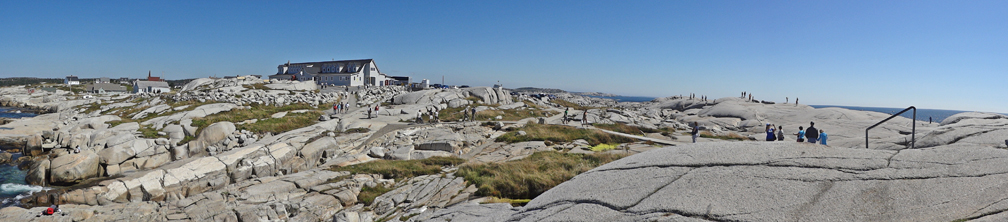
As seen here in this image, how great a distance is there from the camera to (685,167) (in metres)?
9.78

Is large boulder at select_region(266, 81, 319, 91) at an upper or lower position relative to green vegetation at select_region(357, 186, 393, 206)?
upper

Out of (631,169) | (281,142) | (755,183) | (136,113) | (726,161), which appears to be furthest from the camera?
(136,113)

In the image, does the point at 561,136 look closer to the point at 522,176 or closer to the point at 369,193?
the point at 522,176

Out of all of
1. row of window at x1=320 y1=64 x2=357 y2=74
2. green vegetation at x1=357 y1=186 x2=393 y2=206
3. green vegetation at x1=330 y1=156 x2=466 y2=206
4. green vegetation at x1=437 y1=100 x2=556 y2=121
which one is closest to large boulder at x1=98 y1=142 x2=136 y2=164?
green vegetation at x1=330 y1=156 x2=466 y2=206

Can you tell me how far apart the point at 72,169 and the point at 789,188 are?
33069 millimetres

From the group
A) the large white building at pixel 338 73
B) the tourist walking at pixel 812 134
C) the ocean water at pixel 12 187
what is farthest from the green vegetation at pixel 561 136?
the large white building at pixel 338 73

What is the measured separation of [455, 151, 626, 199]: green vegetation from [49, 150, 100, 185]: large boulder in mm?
22763

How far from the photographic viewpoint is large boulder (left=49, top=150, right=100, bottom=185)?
2133cm

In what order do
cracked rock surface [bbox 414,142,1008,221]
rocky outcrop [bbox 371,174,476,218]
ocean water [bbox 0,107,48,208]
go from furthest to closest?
ocean water [bbox 0,107,48,208] < rocky outcrop [bbox 371,174,476,218] < cracked rock surface [bbox 414,142,1008,221]

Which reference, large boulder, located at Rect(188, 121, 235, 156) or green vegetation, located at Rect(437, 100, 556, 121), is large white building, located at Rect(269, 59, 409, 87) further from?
large boulder, located at Rect(188, 121, 235, 156)

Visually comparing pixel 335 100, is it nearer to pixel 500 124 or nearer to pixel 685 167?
pixel 500 124

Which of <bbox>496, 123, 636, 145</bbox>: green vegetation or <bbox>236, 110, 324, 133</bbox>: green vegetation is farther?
<bbox>236, 110, 324, 133</bbox>: green vegetation

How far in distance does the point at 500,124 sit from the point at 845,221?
28193 millimetres

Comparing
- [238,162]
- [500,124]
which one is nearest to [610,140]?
[500,124]
